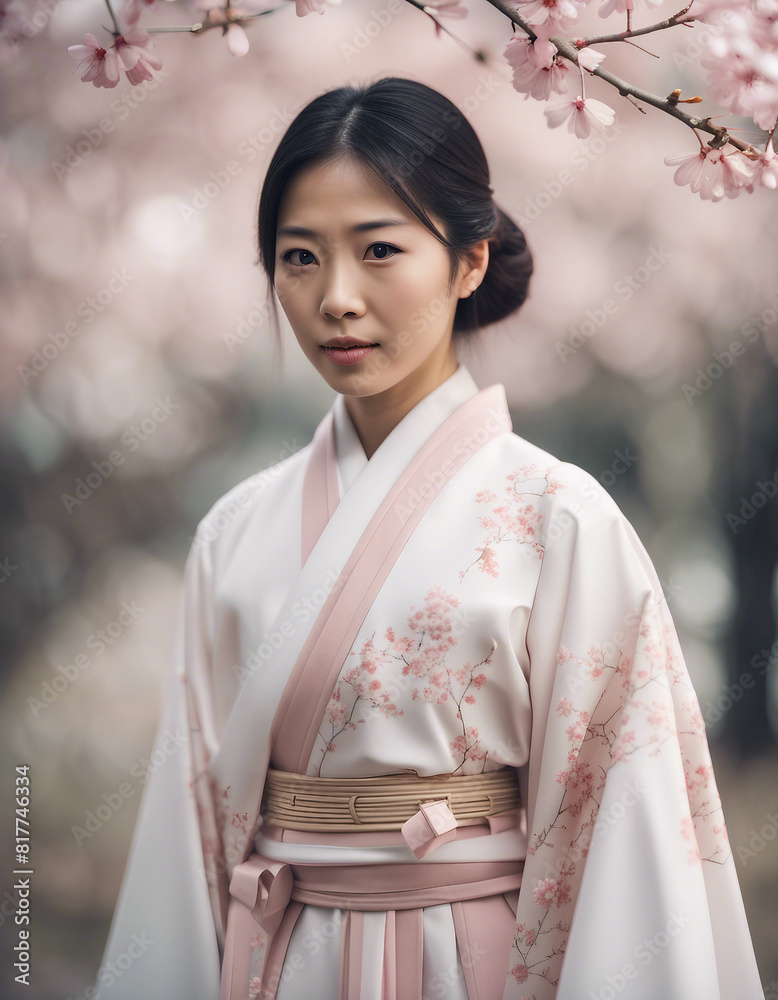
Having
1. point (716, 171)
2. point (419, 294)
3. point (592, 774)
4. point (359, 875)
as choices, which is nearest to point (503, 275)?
point (419, 294)

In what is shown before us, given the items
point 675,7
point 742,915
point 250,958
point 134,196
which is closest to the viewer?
point 742,915

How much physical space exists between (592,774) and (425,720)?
222mm

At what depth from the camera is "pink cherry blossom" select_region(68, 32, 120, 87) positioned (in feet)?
2.93

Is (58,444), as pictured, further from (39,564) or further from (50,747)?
(50,747)

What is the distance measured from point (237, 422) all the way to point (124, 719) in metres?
0.65

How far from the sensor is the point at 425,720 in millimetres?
1101

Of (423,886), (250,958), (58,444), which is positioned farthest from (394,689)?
(58,444)

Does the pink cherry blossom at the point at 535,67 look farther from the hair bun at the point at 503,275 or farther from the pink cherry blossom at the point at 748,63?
the hair bun at the point at 503,275

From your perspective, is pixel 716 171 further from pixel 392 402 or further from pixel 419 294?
pixel 392 402

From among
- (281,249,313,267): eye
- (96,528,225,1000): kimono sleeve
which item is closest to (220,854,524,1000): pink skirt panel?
(96,528,225,1000): kimono sleeve

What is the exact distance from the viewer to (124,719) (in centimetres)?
179

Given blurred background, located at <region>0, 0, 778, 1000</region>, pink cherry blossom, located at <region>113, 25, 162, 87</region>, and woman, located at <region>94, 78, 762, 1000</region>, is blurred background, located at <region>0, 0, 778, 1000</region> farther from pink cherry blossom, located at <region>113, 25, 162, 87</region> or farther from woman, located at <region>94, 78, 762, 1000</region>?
pink cherry blossom, located at <region>113, 25, 162, 87</region>

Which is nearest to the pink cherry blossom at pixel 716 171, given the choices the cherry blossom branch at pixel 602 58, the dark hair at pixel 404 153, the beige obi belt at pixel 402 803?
the cherry blossom branch at pixel 602 58

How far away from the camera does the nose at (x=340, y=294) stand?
1.13 meters
